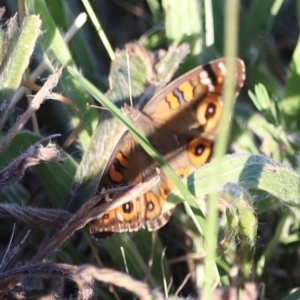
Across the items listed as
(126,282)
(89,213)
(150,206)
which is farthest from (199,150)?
(126,282)

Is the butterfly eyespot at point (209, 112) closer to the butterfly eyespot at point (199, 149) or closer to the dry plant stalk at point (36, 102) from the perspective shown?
the butterfly eyespot at point (199, 149)

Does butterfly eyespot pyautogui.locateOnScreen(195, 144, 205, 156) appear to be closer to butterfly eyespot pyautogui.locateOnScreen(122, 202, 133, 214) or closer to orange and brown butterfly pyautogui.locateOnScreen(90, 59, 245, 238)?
orange and brown butterfly pyautogui.locateOnScreen(90, 59, 245, 238)

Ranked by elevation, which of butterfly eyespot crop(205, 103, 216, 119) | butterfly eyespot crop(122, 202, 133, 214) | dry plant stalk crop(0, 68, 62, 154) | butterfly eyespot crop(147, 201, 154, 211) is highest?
dry plant stalk crop(0, 68, 62, 154)

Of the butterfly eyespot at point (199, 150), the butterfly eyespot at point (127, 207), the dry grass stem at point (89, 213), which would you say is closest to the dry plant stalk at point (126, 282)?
the dry grass stem at point (89, 213)

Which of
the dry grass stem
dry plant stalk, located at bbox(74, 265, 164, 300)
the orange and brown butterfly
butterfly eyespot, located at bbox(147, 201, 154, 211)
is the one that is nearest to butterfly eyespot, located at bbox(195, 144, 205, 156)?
the orange and brown butterfly

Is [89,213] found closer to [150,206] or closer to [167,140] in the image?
[150,206]

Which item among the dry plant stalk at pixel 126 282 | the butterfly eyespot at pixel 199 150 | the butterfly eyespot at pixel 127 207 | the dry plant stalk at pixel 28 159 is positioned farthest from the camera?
the butterfly eyespot at pixel 199 150

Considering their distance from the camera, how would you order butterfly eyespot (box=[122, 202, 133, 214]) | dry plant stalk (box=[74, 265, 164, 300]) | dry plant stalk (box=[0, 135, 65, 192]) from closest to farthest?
1. dry plant stalk (box=[74, 265, 164, 300])
2. dry plant stalk (box=[0, 135, 65, 192])
3. butterfly eyespot (box=[122, 202, 133, 214])

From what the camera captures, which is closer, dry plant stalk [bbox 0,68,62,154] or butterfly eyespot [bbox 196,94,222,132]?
dry plant stalk [bbox 0,68,62,154]
